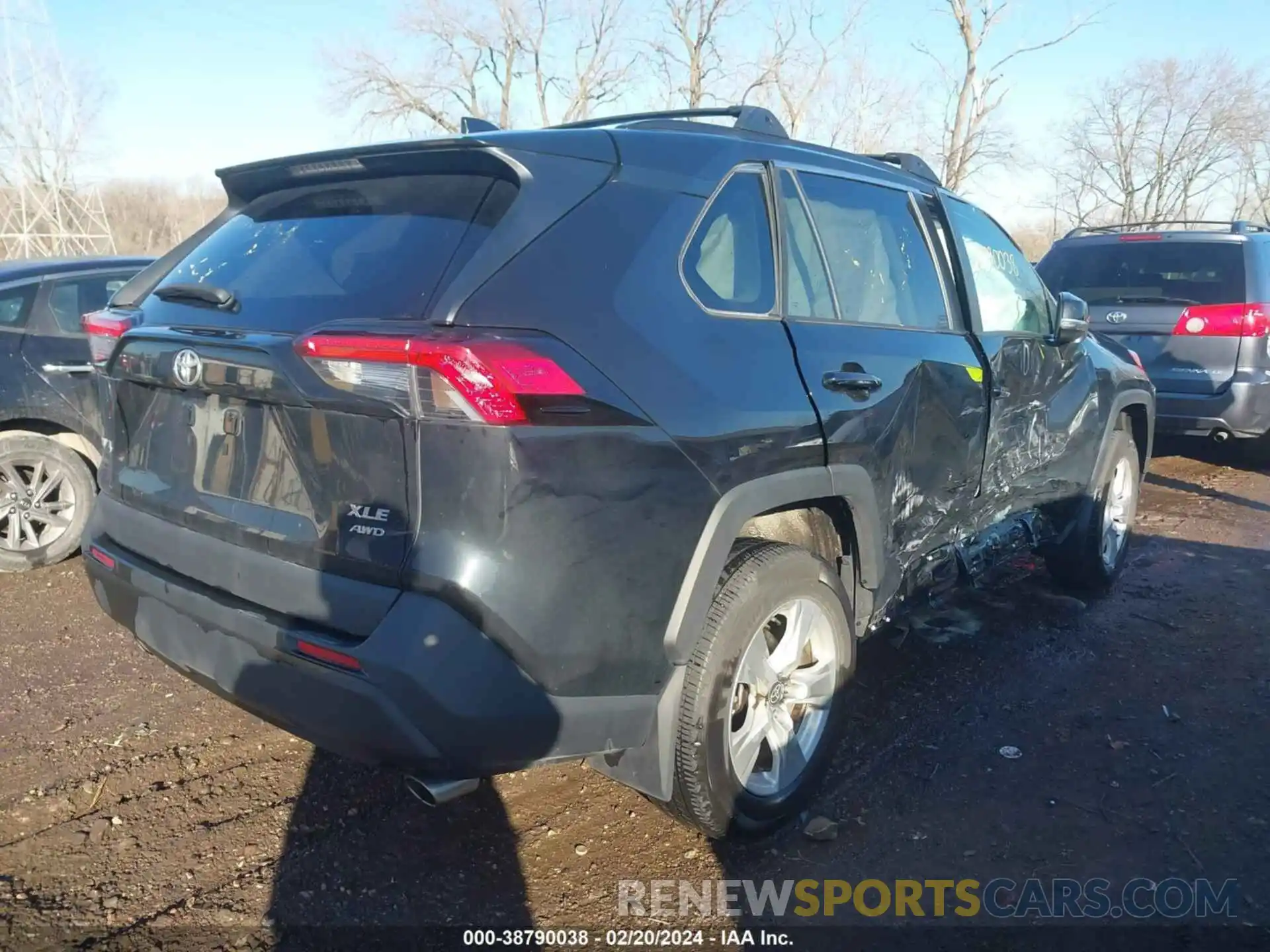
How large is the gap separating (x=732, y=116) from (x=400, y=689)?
86.9 inches

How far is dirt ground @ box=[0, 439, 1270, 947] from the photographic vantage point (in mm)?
2570

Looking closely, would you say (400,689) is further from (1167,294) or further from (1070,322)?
(1167,294)

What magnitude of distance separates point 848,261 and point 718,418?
1093 mm

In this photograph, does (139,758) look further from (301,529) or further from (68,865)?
(301,529)

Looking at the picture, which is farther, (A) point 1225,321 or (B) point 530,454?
(A) point 1225,321

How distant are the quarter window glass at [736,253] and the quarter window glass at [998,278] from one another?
4.50 feet

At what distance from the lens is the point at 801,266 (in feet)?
9.54

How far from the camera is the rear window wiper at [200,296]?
7.95 ft

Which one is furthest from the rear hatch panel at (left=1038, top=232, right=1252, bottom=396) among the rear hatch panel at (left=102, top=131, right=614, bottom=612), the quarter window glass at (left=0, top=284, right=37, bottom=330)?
the quarter window glass at (left=0, top=284, right=37, bottom=330)

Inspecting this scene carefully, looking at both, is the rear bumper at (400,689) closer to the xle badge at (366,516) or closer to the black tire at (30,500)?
the xle badge at (366,516)

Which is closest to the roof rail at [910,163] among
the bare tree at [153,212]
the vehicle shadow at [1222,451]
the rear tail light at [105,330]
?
the rear tail light at [105,330]

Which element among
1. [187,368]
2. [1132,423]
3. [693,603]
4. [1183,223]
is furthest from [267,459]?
[1183,223]

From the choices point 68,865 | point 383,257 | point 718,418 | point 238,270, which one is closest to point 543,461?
point 718,418

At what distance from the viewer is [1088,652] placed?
425 centimetres
